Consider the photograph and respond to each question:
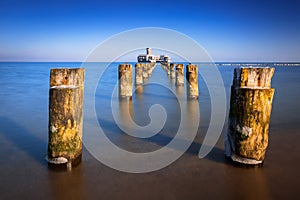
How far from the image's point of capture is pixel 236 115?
404 centimetres

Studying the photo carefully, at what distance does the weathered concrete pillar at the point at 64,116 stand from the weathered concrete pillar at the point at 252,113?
104 inches


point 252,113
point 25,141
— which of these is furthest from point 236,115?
point 25,141

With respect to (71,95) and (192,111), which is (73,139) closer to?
(71,95)

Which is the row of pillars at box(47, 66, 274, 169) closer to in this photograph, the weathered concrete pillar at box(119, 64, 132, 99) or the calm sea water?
Answer: the calm sea water

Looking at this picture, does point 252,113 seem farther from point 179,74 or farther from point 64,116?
point 179,74

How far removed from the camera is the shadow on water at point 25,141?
4.53m

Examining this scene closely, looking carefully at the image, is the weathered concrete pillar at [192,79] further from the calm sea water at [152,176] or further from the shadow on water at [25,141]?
the shadow on water at [25,141]

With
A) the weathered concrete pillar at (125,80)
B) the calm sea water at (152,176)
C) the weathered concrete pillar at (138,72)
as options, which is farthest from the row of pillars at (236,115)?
the weathered concrete pillar at (138,72)

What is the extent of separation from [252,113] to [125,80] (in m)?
7.64

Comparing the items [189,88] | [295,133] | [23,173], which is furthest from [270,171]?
[189,88]

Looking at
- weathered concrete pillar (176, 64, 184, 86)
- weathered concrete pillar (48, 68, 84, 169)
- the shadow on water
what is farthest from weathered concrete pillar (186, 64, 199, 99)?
weathered concrete pillar (48, 68, 84, 169)

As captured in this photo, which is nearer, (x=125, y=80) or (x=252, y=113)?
(x=252, y=113)

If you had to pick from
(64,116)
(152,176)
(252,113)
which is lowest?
(152,176)

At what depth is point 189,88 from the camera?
11555mm
